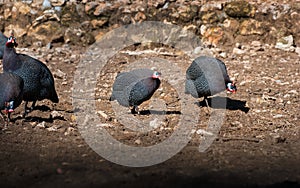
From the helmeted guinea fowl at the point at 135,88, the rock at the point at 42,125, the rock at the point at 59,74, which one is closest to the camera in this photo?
the rock at the point at 42,125

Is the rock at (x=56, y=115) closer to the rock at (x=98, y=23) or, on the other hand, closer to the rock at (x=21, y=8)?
the rock at (x=98, y=23)

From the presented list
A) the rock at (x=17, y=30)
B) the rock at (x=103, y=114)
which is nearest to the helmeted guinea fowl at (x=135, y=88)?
the rock at (x=103, y=114)

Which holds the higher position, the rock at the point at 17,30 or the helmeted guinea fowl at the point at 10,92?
the helmeted guinea fowl at the point at 10,92

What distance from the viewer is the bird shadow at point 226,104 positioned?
621 centimetres

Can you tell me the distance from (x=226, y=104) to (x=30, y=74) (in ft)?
8.13

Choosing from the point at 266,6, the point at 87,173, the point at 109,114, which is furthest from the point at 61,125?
the point at 266,6

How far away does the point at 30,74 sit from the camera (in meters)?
5.79

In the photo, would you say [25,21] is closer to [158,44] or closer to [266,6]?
[158,44]

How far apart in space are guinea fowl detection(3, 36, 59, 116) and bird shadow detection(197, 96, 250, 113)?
6.45ft

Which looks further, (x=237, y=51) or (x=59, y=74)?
(x=237, y=51)

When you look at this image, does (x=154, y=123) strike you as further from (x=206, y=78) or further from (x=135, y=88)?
(x=206, y=78)

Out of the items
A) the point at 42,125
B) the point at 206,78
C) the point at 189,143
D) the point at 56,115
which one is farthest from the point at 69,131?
the point at 206,78

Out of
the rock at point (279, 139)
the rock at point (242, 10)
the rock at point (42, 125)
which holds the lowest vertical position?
the rock at point (279, 139)

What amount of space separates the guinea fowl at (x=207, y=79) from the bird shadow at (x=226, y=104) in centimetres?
20
